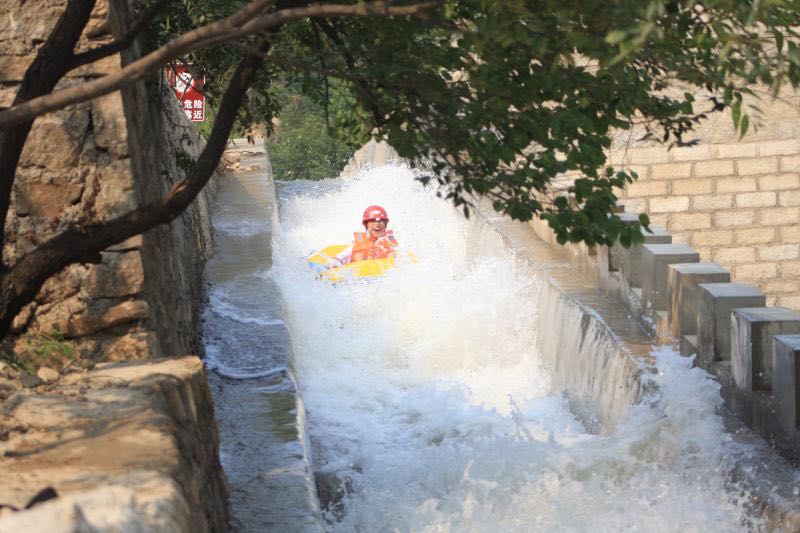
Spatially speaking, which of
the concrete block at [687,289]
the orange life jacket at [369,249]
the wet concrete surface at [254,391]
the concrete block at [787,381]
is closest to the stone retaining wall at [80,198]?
the wet concrete surface at [254,391]

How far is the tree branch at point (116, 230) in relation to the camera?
15.2 ft

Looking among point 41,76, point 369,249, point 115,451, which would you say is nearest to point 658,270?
point 41,76

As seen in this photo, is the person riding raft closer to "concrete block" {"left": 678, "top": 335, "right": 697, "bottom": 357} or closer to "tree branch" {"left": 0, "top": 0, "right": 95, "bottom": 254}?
"concrete block" {"left": 678, "top": 335, "right": 697, "bottom": 357}

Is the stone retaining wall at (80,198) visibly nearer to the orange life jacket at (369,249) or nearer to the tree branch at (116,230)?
the tree branch at (116,230)

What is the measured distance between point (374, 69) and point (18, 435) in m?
1.53

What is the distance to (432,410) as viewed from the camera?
10383 millimetres

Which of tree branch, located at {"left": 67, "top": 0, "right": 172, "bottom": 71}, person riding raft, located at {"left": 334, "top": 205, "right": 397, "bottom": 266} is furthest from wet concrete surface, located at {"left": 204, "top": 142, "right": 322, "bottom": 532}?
person riding raft, located at {"left": 334, "top": 205, "right": 397, "bottom": 266}

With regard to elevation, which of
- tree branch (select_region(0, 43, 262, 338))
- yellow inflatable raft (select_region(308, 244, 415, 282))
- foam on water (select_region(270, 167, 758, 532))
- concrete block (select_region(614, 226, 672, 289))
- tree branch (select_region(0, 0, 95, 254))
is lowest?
foam on water (select_region(270, 167, 758, 532))

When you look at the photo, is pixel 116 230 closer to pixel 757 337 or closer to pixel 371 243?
pixel 757 337

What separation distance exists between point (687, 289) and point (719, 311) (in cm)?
86

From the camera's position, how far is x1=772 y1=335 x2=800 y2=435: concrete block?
228 inches

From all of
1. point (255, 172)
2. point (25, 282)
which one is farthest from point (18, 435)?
point (255, 172)

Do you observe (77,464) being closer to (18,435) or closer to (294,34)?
(18,435)

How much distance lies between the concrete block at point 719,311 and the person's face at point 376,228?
30.3 ft
